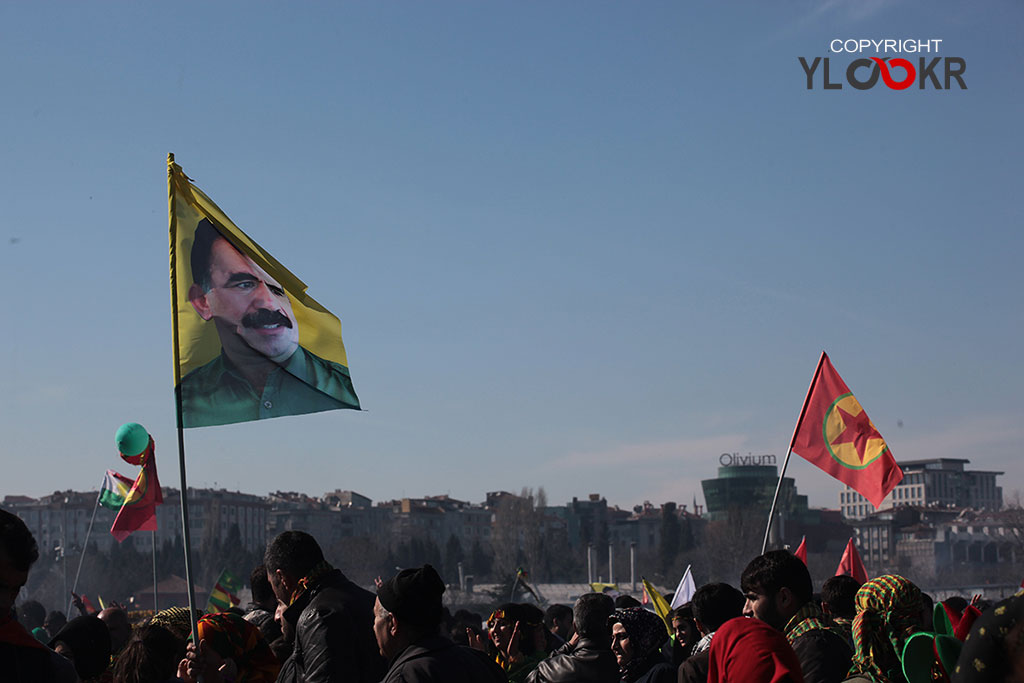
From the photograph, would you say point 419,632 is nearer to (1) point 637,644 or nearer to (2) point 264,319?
(1) point 637,644

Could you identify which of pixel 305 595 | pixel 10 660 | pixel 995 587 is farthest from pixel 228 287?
→ pixel 995 587

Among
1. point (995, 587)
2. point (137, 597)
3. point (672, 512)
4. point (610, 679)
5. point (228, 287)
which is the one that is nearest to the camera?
point (610, 679)

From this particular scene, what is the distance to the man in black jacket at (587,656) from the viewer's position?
5.75 m

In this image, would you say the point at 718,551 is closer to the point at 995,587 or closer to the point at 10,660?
the point at 995,587

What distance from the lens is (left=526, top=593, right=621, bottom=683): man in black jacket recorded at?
5754 mm

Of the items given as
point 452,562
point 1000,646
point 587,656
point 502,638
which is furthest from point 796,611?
point 452,562

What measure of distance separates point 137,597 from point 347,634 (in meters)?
110

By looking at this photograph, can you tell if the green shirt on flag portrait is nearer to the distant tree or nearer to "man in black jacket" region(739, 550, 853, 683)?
"man in black jacket" region(739, 550, 853, 683)

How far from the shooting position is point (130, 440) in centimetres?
1251

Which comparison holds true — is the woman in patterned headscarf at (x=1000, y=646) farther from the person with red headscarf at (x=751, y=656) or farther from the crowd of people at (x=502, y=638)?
the person with red headscarf at (x=751, y=656)

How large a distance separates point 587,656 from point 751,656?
2238 millimetres

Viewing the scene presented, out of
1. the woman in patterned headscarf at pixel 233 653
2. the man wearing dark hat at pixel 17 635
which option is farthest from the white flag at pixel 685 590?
the man wearing dark hat at pixel 17 635

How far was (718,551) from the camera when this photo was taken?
129 meters

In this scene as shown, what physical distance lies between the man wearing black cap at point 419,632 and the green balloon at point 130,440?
8.95 metres
